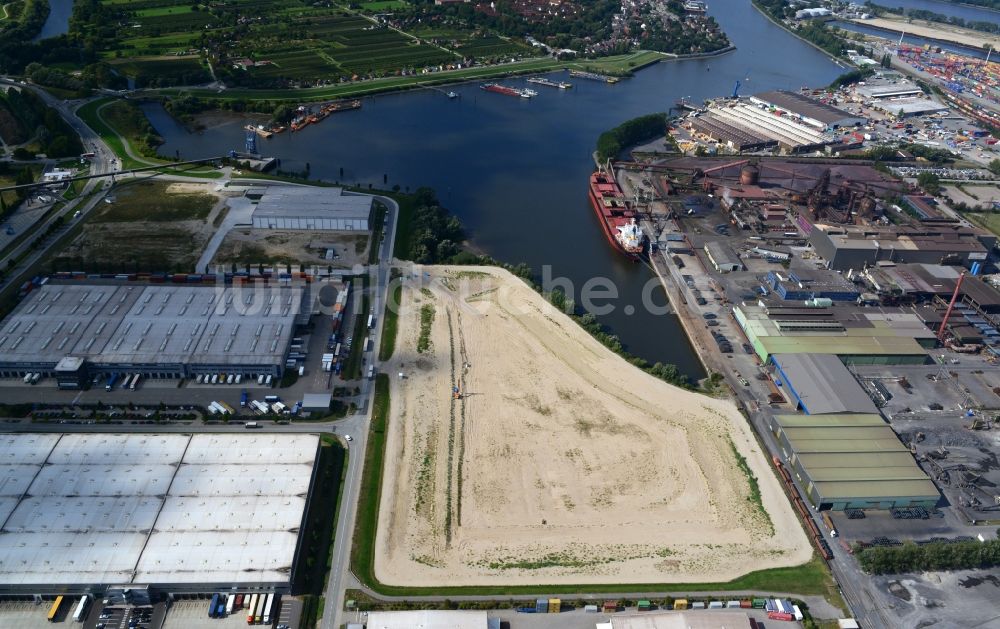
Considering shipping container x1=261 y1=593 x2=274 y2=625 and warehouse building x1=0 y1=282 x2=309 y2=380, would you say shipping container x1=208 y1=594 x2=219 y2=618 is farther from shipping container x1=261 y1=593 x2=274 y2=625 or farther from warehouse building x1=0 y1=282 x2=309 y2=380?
warehouse building x1=0 y1=282 x2=309 y2=380

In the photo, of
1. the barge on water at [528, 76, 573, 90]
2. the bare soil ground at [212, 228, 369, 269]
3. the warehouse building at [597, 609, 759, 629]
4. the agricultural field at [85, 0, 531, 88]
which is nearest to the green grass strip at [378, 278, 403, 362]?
the bare soil ground at [212, 228, 369, 269]

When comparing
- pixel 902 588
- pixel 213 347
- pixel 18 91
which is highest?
pixel 18 91

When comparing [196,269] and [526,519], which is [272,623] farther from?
[196,269]

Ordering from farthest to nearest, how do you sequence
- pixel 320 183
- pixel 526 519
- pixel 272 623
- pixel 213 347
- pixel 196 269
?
1. pixel 320 183
2. pixel 196 269
3. pixel 213 347
4. pixel 526 519
5. pixel 272 623

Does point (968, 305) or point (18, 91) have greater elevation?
point (18, 91)

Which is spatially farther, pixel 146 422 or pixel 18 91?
pixel 18 91

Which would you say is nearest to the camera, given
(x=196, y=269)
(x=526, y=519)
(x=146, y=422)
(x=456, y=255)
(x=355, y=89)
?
(x=526, y=519)

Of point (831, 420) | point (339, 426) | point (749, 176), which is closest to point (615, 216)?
point (749, 176)

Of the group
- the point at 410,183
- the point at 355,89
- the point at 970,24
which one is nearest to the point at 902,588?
the point at 410,183
